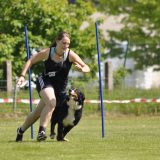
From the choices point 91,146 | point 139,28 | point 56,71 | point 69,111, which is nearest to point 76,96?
point 69,111

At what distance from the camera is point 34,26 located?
2425cm

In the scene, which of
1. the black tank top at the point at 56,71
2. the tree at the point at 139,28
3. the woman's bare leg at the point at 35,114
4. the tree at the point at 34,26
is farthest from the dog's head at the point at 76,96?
the tree at the point at 139,28

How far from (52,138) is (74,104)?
0.92 metres

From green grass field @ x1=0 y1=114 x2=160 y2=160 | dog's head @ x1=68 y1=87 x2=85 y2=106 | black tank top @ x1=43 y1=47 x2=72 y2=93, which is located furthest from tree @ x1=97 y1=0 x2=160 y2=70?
black tank top @ x1=43 y1=47 x2=72 y2=93

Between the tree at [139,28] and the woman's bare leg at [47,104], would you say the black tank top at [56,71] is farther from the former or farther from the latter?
the tree at [139,28]

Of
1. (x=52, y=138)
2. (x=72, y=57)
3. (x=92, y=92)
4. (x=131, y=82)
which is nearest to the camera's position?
(x=72, y=57)

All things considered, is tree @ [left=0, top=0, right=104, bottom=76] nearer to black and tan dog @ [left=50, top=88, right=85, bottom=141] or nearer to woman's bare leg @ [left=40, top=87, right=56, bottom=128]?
black and tan dog @ [left=50, top=88, right=85, bottom=141]

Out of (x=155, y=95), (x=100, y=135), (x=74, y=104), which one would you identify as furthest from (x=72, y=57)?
(x=155, y=95)

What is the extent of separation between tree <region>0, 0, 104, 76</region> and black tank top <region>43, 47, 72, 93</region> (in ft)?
36.1

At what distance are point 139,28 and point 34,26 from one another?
1359 cm

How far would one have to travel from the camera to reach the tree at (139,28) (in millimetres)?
34616

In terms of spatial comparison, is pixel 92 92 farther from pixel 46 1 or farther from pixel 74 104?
pixel 74 104

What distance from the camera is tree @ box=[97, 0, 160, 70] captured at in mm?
34616

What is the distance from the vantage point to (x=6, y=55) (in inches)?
926
